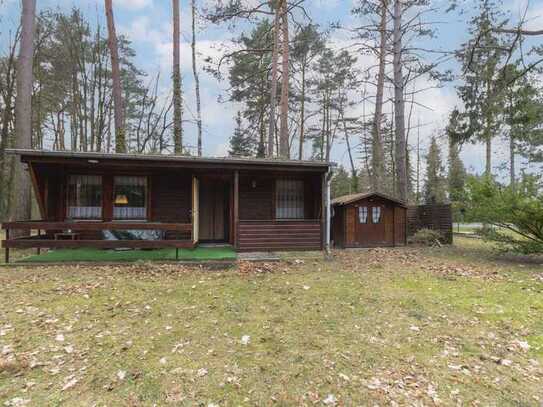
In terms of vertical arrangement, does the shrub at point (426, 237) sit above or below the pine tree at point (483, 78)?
below

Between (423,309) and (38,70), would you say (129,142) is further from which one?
(423,309)

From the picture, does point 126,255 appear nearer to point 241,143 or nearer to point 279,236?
point 279,236

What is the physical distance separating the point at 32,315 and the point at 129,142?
18.7 metres

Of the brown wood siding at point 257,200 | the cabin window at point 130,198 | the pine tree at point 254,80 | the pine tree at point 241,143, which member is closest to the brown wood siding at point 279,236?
the brown wood siding at point 257,200

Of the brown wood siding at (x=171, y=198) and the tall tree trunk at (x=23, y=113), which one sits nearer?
the tall tree trunk at (x=23, y=113)

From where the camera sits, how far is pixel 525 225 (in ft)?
24.7

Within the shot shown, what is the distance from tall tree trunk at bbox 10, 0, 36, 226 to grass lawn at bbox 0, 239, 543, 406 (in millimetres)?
3818

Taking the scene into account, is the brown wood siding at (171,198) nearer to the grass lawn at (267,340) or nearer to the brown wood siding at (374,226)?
the grass lawn at (267,340)

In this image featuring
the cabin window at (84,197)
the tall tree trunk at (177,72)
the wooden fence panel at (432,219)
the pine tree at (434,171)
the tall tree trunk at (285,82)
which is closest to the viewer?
the cabin window at (84,197)

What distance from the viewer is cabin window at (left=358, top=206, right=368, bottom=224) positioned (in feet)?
35.0

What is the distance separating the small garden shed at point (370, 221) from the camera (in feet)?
34.8

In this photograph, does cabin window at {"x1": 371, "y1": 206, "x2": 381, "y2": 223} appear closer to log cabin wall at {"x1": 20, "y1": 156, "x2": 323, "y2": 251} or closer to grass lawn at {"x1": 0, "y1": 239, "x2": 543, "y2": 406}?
log cabin wall at {"x1": 20, "y1": 156, "x2": 323, "y2": 251}

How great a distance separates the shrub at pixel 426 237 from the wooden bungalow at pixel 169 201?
4.67 meters

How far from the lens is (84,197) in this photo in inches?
326
